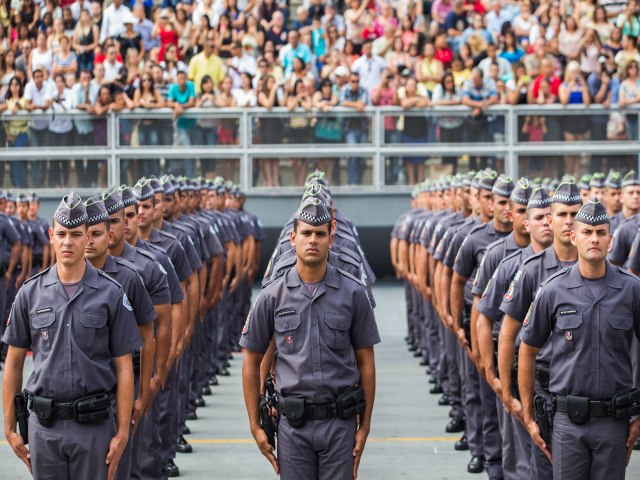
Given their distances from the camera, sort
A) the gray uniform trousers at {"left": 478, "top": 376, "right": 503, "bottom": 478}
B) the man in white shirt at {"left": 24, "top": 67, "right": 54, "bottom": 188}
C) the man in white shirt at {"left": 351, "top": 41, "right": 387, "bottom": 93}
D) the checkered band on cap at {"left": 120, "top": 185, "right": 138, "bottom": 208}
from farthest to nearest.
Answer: the man in white shirt at {"left": 351, "top": 41, "right": 387, "bottom": 93} < the man in white shirt at {"left": 24, "top": 67, "right": 54, "bottom": 188} < the gray uniform trousers at {"left": 478, "top": 376, "right": 503, "bottom": 478} < the checkered band on cap at {"left": 120, "top": 185, "right": 138, "bottom": 208}

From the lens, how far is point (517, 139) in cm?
2275

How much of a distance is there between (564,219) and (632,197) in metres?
5.39

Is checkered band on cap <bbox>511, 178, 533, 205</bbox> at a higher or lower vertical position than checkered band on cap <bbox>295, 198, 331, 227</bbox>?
lower

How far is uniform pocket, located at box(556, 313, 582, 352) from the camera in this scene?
6.62 meters

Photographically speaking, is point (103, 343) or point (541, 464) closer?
point (103, 343)

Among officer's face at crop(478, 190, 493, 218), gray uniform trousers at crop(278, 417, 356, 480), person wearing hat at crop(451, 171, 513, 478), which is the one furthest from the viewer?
officer's face at crop(478, 190, 493, 218)

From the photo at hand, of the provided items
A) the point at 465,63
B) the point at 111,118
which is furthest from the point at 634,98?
the point at 111,118

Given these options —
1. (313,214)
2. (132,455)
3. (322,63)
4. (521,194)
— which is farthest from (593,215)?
(322,63)

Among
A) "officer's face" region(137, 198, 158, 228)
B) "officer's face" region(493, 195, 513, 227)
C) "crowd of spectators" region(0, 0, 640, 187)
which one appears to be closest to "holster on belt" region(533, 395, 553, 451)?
"officer's face" region(493, 195, 513, 227)

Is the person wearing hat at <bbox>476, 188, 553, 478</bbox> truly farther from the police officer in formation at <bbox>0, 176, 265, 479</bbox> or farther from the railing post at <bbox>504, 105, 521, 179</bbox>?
the railing post at <bbox>504, 105, 521, 179</bbox>

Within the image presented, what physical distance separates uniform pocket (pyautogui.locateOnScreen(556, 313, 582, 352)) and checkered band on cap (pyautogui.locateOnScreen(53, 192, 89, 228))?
2.55 metres

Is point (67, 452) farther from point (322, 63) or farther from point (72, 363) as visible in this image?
point (322, 63)

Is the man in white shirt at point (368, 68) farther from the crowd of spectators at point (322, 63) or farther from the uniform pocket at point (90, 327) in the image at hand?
the uniform pocket at point (90, 327)

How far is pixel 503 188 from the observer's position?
10.1 m
